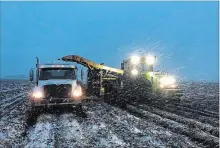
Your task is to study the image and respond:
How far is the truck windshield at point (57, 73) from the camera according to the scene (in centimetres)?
1633

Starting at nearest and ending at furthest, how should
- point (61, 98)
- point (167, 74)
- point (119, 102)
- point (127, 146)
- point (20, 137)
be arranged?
1. point (127, 146)
2. point (20, 137)
3. point (61, 98)
4. point (119, 102)
5. point (167, 74)

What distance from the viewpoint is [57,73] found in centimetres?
1653

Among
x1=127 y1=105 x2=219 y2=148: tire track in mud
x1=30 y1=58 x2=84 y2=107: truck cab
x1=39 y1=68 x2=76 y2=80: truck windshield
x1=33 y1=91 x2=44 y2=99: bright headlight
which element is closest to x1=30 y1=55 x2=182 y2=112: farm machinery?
x1=39 y1=68 x2=76 y2=80: truck windshield

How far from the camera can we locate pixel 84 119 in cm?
1379

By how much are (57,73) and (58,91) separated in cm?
141

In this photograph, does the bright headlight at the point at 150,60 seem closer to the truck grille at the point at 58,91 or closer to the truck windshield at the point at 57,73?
the truck windshield at the point at 57,73

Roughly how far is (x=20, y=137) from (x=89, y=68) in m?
13.8

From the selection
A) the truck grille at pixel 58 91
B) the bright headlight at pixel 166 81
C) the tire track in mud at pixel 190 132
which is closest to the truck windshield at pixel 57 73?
the truck grille at pixel 58 91

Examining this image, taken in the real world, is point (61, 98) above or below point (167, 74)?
below

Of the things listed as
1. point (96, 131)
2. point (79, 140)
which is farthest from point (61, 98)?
point (79, 140)

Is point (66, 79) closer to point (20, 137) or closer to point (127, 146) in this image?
point (20, 137)

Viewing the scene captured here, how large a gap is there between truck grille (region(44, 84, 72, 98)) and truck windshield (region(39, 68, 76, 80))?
976 millimetres

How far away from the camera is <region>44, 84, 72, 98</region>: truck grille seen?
1534 cm

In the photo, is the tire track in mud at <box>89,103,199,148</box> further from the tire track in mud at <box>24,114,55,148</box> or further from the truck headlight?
→ the truck headlight
